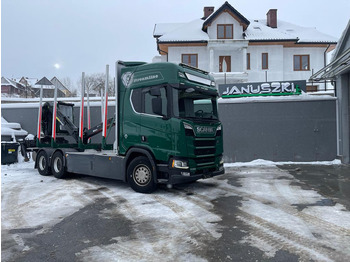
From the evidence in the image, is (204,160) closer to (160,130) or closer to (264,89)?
(160,130)

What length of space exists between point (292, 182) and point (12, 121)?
14.1m

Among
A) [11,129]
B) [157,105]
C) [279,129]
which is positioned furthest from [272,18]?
[157,105]

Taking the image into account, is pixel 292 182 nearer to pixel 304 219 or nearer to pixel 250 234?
pixel 304 219

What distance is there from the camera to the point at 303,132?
13.3m

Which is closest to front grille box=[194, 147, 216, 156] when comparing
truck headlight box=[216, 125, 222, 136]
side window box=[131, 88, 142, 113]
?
truck headlight box=[216, 125, 222, 136]

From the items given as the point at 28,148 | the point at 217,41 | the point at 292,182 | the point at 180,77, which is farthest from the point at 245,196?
the point at 217,41

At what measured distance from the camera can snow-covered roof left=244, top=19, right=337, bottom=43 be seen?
95.5 ft

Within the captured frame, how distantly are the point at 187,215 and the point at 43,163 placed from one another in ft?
24.0

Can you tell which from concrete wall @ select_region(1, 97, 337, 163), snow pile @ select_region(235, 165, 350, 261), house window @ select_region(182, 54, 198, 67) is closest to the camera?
snow pile @ select_region(235, 165, 350, 261)

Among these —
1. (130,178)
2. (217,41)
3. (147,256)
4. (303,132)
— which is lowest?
(147,256)

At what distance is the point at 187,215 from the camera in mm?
5602

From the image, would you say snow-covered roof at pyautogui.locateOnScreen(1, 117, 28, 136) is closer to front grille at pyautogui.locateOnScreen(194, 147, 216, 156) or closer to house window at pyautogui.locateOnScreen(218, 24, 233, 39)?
front grille at pyautogui.locateOnScreen(194, 147, 216, 156)

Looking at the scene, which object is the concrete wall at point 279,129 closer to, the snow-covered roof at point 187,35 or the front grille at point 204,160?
the front grille at point 204,160

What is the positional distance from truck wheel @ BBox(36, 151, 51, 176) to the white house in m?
19.5
